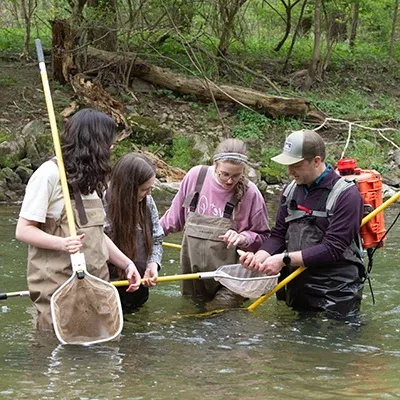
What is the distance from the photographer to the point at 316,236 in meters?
6.41

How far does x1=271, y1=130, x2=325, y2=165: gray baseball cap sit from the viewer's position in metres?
6.24

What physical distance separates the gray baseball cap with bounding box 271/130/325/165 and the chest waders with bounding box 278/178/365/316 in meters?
0.32

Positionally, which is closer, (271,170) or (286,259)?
(286,259)

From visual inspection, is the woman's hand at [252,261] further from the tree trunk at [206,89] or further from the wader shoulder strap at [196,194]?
the tree trunk at [206,89]

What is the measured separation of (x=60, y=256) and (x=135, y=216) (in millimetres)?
1126

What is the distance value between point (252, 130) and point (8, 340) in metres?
11.7

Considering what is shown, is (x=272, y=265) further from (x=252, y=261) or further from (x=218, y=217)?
(x=218, y=217)

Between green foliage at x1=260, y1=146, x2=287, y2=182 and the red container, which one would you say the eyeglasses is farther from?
green foliage at x1=260, y1=146, x2=287, y2=182

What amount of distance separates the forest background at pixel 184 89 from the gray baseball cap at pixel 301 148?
8669 mm

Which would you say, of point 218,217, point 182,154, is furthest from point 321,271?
point 182,154

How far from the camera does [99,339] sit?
5.57 metres

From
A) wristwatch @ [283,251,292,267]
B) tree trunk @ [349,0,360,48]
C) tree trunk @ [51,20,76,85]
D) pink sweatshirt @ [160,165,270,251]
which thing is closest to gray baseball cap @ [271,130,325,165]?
Answer: pink sweatshirt @ [160,165,270,251]

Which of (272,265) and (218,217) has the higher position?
(218,217)

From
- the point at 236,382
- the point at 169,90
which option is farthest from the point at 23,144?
the point at 236,382
